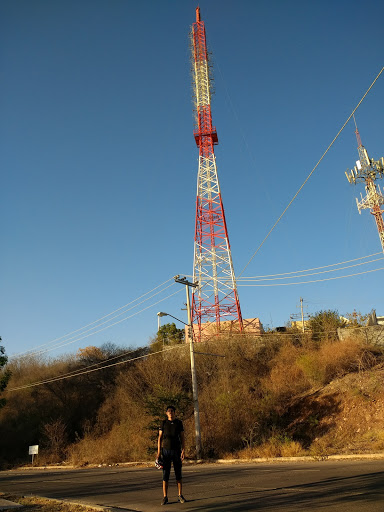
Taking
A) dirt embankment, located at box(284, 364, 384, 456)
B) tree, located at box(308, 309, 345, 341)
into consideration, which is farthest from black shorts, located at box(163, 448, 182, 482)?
tree, located at box(308, 309, 345, 341)

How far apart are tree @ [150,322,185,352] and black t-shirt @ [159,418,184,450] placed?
29.1 meters

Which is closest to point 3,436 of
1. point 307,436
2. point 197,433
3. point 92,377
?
point 92,377

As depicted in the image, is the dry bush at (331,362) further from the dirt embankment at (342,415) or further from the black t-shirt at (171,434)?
the black t-shirt at (171,434)

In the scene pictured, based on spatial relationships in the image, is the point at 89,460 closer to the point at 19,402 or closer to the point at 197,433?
the point at 197,433

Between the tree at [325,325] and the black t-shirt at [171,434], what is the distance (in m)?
25.2

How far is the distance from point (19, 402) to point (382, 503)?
43455 millimetres

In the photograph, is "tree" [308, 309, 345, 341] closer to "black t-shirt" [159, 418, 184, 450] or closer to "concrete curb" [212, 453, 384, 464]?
"concrete curb" [212, 453, 384, 464]

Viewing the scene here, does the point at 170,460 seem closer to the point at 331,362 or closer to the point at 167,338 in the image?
the point at 331,362

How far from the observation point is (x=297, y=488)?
25.5 ft

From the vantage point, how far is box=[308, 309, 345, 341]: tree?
1232 inches

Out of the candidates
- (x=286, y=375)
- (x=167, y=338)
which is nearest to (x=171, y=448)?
(x=286, y=375)

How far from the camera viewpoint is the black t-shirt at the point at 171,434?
300 inches

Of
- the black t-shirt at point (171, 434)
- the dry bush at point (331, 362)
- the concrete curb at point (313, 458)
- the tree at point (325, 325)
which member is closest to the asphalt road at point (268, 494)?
the black t-shirt at point (171, 434)

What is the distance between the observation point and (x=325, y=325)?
32531 millimetres
